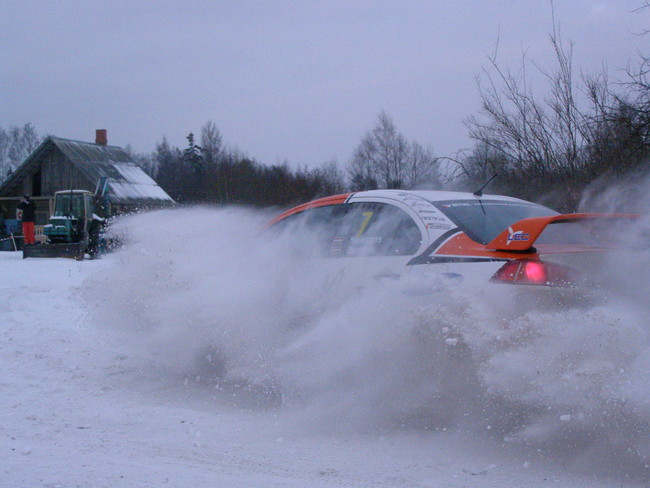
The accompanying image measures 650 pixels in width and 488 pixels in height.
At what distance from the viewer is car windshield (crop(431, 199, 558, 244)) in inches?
179

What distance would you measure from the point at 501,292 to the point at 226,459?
1.86 metres

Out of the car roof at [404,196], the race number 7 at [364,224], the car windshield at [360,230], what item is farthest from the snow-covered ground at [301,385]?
the car roof at [404,196]

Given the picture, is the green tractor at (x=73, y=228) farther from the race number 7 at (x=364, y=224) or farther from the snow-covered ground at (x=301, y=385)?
the race number 7 at (x=364, y=224)

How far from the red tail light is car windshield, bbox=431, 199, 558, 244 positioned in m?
0.44

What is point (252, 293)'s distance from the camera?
5457 mm

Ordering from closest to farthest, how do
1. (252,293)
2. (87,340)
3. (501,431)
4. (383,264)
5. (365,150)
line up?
(501,431) → (383,264) → (252,293) → (87,340) → (365,150)

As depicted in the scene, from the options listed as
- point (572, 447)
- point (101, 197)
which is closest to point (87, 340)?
point (572, 447)

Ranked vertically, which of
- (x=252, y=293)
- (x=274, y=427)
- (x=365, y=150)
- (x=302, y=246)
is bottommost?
(x=274, y=427)

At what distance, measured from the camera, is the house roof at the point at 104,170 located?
37.0 m

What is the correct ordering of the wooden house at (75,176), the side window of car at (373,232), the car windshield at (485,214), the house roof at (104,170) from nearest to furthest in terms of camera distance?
the car windshield at (485,214), the side window of car at (373,232), the house roof at (104,170), the wooden house at (75,176)

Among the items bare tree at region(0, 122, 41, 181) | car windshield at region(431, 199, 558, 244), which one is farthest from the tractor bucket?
bare tree at region(0, 122, 41, 181)

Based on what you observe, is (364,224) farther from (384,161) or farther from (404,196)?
(384,161)

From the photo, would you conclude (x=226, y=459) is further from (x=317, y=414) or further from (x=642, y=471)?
(x=642, y=471)

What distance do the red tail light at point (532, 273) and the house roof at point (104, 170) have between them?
1318 inches
